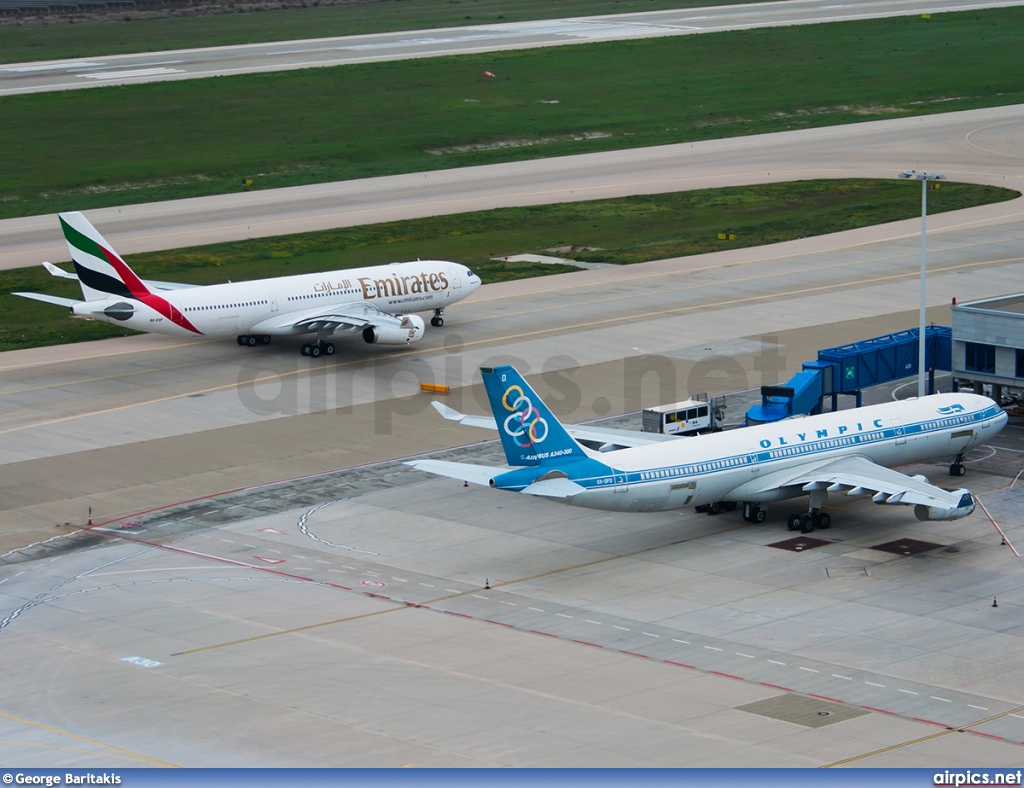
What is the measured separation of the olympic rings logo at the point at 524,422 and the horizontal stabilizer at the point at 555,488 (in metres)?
1.48

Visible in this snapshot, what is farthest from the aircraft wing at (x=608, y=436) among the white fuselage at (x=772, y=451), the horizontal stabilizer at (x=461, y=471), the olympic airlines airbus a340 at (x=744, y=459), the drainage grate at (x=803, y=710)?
the drainage grate at (x=803, y=710)

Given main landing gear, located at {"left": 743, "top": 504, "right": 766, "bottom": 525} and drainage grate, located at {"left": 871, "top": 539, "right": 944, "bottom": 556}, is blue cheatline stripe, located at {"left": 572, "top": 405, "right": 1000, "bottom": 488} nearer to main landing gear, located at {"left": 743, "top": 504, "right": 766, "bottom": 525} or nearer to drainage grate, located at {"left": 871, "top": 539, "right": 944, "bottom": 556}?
main landing gear, located at {"left": 743, "top": 504, "right": 766, "bottom": 525}

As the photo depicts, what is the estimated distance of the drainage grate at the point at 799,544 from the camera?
192 feet

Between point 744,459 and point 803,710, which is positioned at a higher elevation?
point 744,459

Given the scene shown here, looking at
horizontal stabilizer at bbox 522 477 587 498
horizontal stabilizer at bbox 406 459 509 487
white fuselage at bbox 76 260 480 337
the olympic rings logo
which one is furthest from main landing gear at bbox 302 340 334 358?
horizontal stabilizer at bbox 522 477 587 498

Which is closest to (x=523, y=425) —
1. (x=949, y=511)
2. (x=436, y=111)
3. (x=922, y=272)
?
(x=949, y=511)

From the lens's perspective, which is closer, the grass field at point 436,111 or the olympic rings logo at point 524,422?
the olympic rings logo at point 524,422

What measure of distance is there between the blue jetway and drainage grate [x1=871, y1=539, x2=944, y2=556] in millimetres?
11620

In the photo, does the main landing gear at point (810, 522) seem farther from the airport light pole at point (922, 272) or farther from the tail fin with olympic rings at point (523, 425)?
the airport light pole at point (922, 272)

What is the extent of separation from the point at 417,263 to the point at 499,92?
281 ft

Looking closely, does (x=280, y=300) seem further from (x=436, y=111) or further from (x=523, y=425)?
(x=436, y=111)

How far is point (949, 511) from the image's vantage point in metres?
56.6

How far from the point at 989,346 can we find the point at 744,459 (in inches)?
761

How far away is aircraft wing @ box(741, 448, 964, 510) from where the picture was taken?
5747 cm
